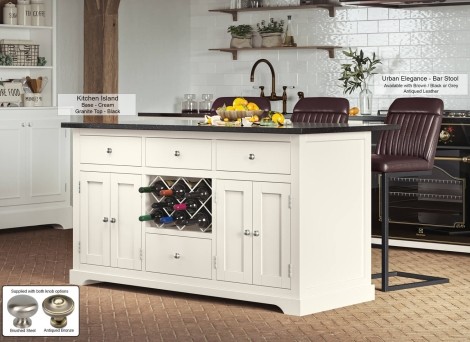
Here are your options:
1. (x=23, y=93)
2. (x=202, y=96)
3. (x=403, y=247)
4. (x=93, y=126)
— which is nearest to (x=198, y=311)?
(x=93, y=126)

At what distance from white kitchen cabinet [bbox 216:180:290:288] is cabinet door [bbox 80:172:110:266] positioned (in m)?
0.83

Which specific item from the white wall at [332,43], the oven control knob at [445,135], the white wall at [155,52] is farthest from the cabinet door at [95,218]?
the white wall at [332,43]

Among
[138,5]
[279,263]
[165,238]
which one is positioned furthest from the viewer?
[138,5]

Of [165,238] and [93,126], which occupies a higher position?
[93,126]

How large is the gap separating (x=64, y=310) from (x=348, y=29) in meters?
5.84

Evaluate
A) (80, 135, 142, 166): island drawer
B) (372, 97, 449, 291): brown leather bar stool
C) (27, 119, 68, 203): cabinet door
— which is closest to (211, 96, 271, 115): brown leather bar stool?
(372, 97, 449, 291): brown leather bar stool

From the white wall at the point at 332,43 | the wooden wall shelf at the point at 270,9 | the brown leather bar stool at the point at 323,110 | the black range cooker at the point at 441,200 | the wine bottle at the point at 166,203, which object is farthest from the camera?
the wooden wall shelf at the point at 270,9

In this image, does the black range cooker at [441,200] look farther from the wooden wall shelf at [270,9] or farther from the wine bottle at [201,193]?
the wine bottle at [201,193]

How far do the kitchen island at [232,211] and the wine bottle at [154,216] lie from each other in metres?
0.01

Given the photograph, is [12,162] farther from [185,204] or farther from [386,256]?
[386,256]

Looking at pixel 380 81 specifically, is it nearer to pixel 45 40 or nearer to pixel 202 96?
pixel 202 96

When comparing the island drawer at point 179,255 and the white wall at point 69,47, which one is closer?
the island drawer at point 179,255

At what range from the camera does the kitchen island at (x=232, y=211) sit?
548cm

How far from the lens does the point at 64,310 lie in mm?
3604
